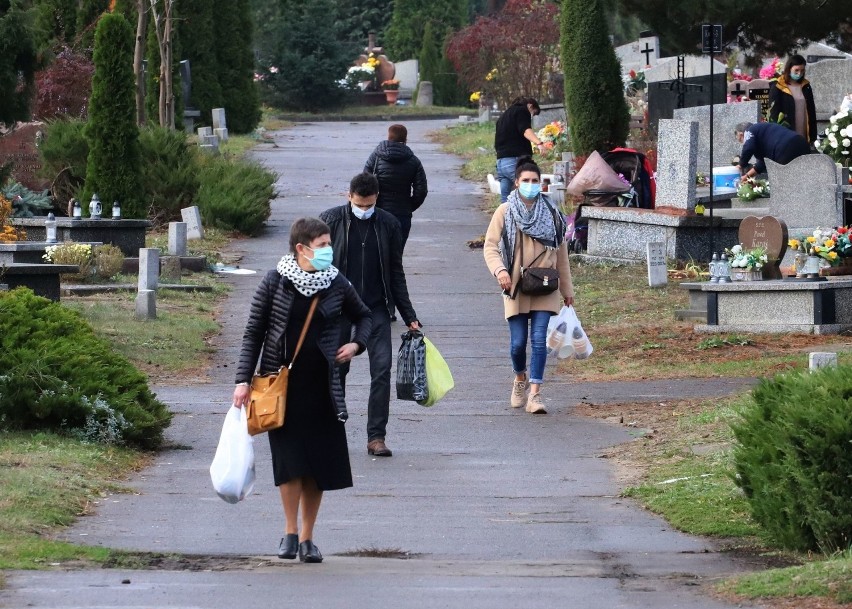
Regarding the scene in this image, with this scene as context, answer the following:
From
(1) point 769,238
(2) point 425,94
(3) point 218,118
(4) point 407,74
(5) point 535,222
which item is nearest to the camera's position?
(5) point 535,222

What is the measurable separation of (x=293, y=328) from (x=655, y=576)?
6.58 ft

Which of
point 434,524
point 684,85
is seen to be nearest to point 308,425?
point 434,524

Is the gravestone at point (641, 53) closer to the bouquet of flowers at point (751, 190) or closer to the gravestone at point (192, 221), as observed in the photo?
the bouquet of flowers at point (751, 190)

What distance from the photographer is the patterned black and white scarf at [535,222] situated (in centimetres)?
1119

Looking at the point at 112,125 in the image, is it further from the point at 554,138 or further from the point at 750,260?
the point at 554,138

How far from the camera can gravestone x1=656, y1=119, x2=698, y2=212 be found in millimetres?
18406

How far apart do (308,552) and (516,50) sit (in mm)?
35088

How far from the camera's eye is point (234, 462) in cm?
696

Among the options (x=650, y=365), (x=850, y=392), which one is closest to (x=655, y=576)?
(x=850, y=392)

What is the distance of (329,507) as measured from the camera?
27.9 feet

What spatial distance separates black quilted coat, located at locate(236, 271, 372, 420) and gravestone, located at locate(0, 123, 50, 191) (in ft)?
52.4

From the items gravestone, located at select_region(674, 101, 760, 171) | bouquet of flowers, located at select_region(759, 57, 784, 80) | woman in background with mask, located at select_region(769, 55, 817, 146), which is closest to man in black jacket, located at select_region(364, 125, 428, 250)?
woman in background with mask, located at select_region(769, 55, 817, 146)

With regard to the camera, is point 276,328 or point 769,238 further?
point 769,238

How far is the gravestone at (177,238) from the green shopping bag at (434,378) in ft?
32.1
